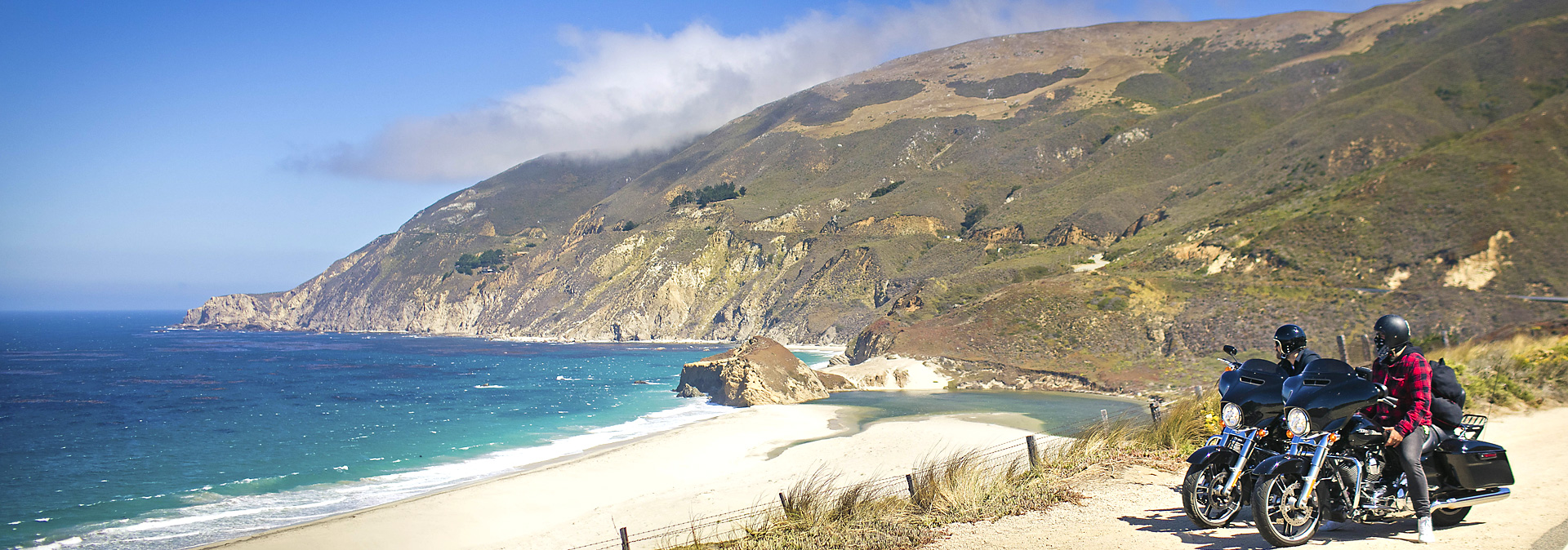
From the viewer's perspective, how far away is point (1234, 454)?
5738mm

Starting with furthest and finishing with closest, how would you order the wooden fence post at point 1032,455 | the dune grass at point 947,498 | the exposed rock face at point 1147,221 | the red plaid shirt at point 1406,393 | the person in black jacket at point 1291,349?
the exposed rock face at point 1147,221, the wooden fence post at point 1032,455, the dune grass at point 947,498, the person in black jacket at point 1291,349, the red plaid shirt at point 1406,393

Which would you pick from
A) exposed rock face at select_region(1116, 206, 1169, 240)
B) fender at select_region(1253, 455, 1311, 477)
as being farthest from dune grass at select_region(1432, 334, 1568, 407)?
exposed rock face at select_region(1116, 206, 1169, 240)

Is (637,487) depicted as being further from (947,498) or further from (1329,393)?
(1329,393)

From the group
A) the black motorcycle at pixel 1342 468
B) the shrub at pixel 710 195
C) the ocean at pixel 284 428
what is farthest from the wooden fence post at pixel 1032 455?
the shrub at pixel 710 195

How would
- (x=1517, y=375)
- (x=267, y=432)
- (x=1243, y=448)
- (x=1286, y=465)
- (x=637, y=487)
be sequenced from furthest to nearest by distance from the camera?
(x=267, y=432) → (x=637, y=487) → (x=1517, y=375) → (x=1243, y=448) → (x=1286, y=465)

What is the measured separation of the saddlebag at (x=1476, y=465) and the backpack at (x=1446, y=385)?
318 millimetres

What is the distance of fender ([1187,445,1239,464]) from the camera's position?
18.9ft

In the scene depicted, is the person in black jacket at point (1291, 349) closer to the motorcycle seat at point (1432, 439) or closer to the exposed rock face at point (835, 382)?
the motorcycle seat at point (1432, 439)

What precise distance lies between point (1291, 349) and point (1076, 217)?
3090 inches

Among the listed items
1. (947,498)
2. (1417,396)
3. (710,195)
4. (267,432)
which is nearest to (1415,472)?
(1417,396)

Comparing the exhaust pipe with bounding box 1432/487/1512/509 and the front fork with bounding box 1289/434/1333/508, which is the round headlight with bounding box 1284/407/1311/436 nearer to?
the front fork with bounding box 1289/434/1333/508

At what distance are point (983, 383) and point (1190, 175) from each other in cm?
4872

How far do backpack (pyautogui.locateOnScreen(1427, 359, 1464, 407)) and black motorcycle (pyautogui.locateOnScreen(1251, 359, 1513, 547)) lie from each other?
267 millimetres

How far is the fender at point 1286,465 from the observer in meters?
5.25
